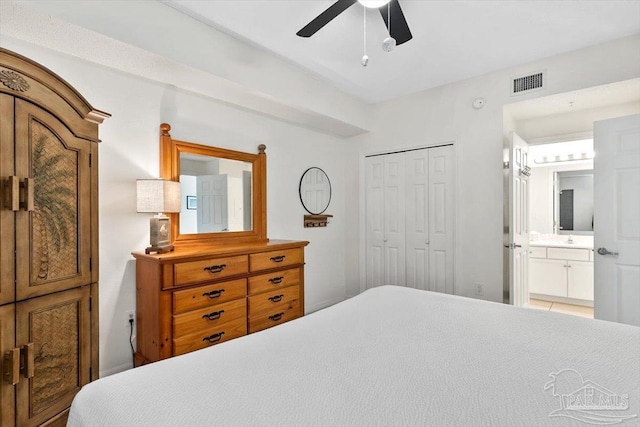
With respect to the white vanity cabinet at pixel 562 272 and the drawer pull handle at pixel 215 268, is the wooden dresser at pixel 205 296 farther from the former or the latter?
the white vanity cabinet at pixel 562 272

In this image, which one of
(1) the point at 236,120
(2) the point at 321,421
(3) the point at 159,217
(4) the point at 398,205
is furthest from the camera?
(4) the point at 398,205

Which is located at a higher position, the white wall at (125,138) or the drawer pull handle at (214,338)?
the white wall at (125,138)

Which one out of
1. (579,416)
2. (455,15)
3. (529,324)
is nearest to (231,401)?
(579,416)

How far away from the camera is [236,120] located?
130 inches

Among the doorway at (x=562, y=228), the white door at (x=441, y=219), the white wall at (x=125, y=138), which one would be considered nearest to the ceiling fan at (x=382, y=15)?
the white wall at (x=125, y=138)

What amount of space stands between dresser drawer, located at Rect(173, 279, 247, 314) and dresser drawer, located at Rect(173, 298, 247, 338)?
0.03 metres

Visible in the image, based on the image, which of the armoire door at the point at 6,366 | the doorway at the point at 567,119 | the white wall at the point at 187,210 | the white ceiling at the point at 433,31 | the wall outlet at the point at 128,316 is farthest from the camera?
the doorway at the point at 567,119

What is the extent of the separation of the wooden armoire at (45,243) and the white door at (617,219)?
378cm

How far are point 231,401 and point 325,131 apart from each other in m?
3.72

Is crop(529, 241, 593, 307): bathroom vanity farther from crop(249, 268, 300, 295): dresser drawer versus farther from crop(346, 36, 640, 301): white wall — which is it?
crop(249, 268, 300, 295): dresser drawer

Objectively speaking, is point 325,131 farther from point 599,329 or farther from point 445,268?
point 599,329

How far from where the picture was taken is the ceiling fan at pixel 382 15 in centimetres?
189

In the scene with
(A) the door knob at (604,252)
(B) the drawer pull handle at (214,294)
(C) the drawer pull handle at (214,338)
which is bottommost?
(C) the drawer pull handle at (214,338)

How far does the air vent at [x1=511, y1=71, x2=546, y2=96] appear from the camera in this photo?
310cm
